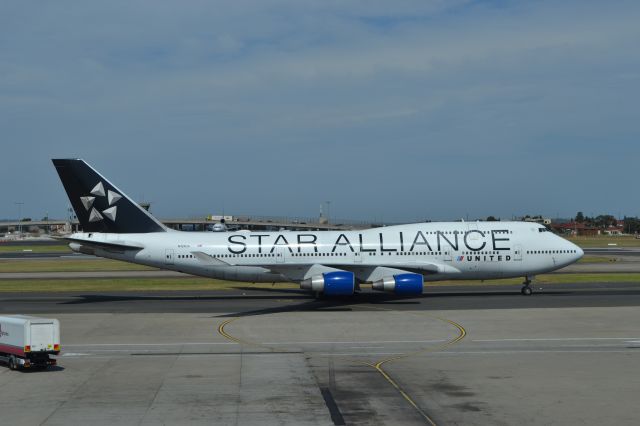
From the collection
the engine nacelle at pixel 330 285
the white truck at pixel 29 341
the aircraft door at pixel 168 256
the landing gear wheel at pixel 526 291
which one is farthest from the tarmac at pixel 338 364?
the aircraft door at pixel 168 256

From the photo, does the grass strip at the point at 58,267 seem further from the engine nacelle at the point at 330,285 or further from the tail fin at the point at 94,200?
the engine nacelle at the point at 330,285

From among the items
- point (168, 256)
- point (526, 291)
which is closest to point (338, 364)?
point (168, 256)

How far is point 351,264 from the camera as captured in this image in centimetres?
4425

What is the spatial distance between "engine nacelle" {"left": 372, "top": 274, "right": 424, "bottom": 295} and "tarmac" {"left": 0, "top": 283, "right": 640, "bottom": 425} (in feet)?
3.70

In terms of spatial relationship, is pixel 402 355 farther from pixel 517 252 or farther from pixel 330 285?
pixel 517 252

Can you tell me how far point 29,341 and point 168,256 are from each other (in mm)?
22547

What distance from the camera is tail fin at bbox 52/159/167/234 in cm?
4550

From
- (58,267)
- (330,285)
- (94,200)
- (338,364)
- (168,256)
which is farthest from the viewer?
(58,267)

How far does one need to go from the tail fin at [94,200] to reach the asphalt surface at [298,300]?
16.3 ft

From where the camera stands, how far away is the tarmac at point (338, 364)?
1878cm

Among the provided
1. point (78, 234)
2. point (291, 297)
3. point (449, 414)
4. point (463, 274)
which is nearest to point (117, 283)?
point (78, 234)

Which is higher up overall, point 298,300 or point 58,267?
point 58,267

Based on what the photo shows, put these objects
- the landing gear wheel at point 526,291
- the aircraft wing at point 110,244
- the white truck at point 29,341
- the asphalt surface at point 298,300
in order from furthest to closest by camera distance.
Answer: the landing gear wheel at point 526,291, the aircraft wing at point 110,244, the asphalt surface at point 298,300, the white truck at point 29,341

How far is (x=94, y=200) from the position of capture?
150 ft
